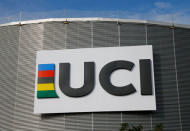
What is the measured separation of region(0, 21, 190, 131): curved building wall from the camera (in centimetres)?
2434

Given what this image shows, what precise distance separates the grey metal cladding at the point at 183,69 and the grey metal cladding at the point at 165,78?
446mm

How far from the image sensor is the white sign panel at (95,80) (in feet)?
78.6

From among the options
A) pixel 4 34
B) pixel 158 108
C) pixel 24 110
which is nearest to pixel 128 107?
pixel 158 108

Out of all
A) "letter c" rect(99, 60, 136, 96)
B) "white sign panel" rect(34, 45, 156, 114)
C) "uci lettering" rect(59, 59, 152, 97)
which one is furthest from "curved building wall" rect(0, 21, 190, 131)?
"letter c" rect(99, 60, 136, 96)

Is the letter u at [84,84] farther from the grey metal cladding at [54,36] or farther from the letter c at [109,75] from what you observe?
the grey metal cladding at [54,36]

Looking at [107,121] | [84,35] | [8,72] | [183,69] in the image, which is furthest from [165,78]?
[8,72]

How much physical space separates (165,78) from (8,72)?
1342 cm

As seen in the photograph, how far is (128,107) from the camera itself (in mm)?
23812

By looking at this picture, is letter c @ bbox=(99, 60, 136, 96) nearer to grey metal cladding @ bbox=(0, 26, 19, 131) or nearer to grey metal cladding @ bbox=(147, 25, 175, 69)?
grey metal cladding @ bbox=(147, 25, 175, 69)

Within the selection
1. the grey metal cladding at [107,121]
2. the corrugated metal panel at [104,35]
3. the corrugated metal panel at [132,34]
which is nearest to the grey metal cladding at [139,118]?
the grey metal cladding at [107,121]

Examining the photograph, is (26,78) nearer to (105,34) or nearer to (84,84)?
(84,84)

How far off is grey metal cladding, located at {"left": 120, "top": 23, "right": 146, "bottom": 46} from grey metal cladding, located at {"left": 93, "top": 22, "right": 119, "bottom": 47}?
0.55 meters

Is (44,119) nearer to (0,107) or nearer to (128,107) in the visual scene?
(0,107)

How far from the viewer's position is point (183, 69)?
25.9 meters
